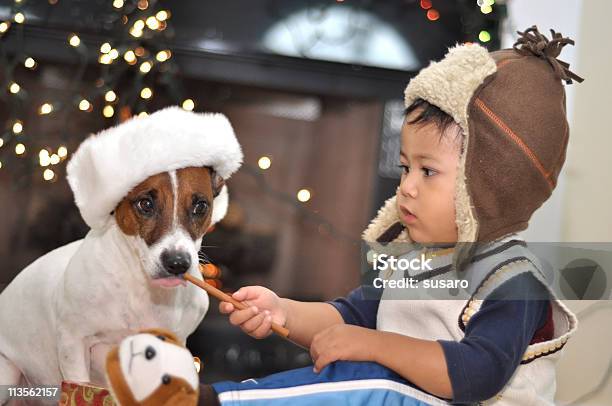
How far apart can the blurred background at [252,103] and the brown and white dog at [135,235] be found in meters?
1.13

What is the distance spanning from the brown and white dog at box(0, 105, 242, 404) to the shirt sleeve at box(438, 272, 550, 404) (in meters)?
0.44

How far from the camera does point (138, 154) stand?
123cm

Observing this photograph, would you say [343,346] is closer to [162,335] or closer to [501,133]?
[162,335]

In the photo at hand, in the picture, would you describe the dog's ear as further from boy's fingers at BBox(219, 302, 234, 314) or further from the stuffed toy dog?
the stuffed toy dog

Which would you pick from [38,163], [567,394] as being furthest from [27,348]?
[38,163]

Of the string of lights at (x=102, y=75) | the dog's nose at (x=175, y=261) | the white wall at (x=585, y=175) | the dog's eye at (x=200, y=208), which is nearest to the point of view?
the dog's nose at (x=175, y=261)

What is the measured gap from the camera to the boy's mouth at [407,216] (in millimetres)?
1144

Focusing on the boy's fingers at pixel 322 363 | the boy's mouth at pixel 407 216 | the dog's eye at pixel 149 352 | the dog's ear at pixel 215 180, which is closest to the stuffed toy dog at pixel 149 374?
the dog's eye at pixel 149 352

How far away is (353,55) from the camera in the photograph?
2631 mm

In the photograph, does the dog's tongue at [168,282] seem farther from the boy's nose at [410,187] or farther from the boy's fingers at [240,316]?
the boy's nose at [410,187]

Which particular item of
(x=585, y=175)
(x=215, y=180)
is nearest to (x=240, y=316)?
(x=215, y=180)

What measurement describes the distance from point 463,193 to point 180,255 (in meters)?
0.42

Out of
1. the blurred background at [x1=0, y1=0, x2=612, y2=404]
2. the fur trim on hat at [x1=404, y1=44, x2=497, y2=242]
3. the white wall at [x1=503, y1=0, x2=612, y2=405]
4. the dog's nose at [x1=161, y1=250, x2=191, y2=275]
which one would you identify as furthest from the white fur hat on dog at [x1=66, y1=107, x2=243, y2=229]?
the blurred background at [x1=0, y1=0, x2=612, y2=404]

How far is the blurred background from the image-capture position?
249cm
